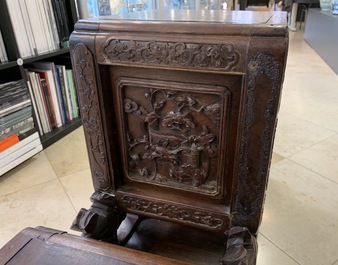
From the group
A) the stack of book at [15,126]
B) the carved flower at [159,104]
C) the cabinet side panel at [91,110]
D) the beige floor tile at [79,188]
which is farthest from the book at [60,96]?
the carved flower at [159,104]

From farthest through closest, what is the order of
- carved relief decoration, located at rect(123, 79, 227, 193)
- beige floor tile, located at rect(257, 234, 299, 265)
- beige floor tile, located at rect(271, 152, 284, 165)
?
beige floor tile, located at rect(271, 152, 284, 165), beige floor tile, located at rect(257, 234, 299, 265), carved relief decoration, located at rect(123, 79, 227, 193)

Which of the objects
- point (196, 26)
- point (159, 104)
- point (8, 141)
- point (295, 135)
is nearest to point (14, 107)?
point (8, 141)

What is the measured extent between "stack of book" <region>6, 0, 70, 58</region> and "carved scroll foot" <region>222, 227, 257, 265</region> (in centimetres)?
116

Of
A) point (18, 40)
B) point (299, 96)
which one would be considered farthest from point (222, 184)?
point (299, 96)

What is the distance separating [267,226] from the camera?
0.91 m

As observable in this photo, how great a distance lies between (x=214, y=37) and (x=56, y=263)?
44 centimetres

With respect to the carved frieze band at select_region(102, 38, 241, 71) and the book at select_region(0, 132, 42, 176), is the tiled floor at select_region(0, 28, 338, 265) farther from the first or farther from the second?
the carved frieze band at select_region(102, 38, 241, 71)

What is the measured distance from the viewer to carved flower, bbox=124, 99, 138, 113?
582mm

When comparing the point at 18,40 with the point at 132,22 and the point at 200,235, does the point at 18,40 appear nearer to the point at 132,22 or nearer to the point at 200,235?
the point at 132,22

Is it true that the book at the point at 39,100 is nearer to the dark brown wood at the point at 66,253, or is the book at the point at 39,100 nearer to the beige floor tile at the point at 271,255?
the dark brown wood at the point at 66,253

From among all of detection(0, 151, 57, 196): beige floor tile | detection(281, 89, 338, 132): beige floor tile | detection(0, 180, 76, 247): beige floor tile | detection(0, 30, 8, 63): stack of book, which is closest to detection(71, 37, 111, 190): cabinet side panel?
detection(0, 180, 76, 247): beige floor tile

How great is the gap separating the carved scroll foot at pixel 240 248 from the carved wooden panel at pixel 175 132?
0.30 ft

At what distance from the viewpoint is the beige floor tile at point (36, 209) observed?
93 cm

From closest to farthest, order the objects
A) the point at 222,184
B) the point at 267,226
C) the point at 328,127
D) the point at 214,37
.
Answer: the point at 214,37, the point at 222,184, the point at 267,226, the point at 328,127
